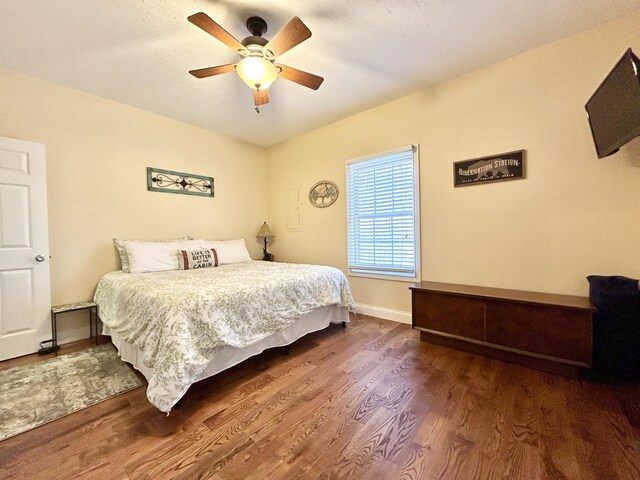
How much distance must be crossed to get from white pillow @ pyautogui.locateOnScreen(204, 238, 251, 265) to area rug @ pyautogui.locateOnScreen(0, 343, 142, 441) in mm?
1456

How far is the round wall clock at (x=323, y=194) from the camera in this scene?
3.64 m

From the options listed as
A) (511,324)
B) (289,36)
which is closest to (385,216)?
(511,324)

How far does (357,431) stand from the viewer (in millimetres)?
1413

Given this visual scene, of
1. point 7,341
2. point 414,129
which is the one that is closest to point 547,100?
point 414,129

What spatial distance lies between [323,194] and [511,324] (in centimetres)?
263

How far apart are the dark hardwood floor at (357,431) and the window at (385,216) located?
1323 millimetres

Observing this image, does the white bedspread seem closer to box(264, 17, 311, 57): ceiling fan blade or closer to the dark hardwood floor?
the dark hardwood floor

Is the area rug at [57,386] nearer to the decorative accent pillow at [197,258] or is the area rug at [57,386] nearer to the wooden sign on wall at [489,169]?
the decorative accent pillow at [197,258]

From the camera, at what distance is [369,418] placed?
1.51 m

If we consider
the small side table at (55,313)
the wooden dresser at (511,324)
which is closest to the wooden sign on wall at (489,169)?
the wooden dresser at (511,324)

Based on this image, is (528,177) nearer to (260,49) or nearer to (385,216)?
(385,216)

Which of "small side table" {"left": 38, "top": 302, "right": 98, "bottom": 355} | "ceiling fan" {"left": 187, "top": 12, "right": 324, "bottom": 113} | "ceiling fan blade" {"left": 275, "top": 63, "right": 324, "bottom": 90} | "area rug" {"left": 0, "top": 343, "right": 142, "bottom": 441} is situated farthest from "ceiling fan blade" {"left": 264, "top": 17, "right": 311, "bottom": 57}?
"small side table" {"left": 38, "top": 302, "right": 98, "bottom": 355}

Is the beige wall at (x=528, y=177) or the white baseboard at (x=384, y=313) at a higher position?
the beige wall at (x=528, y=177)

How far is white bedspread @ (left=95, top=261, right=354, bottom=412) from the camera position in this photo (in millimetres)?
1521
